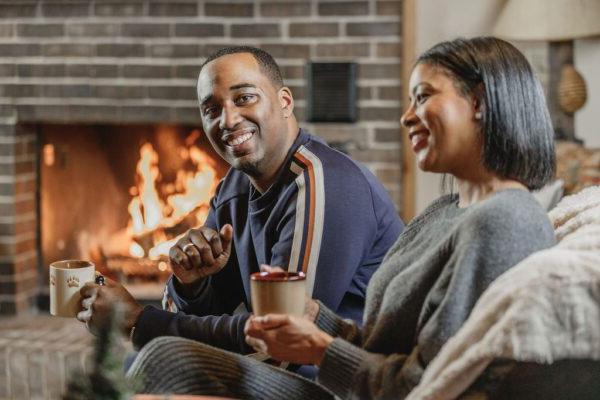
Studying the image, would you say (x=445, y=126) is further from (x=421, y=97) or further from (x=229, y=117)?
(x=229, y=117)

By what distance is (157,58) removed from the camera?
3.16 meters

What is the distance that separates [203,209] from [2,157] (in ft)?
2.32

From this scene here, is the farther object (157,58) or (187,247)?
(157,58)

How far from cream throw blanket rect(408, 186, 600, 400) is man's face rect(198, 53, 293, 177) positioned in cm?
77

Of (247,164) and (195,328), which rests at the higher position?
(247,164)

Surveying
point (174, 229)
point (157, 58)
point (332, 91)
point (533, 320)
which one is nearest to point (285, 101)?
point (533, 320)

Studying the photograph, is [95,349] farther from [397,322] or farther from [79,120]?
[79,120]

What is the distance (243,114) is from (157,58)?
4.47ft

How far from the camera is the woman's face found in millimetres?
1375

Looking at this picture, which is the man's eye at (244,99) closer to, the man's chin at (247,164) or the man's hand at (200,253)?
the man's chin at (247,164)

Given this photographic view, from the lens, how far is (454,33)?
3154mm

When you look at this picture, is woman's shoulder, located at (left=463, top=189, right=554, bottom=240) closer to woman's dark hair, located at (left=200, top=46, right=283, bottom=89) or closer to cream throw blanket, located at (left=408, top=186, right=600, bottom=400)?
cream throw blanket, located at (left=408, top=186, right=600, bottom=400)

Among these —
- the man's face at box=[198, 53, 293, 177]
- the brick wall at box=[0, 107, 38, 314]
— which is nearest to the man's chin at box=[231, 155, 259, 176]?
the man's face at box=[198, 53, 293, 177]

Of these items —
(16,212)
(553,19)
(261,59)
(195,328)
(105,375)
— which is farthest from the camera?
(16,212)
